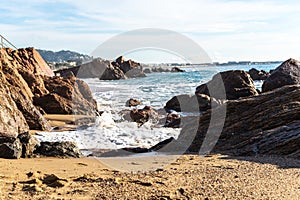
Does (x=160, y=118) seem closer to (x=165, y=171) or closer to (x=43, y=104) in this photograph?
(x=43, y=104)

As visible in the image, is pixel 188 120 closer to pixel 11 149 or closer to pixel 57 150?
pixel 57 150

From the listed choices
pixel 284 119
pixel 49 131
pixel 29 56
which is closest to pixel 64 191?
pixel 284 119

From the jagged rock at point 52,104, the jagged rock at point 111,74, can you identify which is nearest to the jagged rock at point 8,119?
the jagged rock at point 52,104

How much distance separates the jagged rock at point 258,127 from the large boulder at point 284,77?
7.35 meters

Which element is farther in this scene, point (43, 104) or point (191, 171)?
point (43, 104)

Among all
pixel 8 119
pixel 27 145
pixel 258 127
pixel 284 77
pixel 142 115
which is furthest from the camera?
pixel 284 77

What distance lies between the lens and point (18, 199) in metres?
4.16

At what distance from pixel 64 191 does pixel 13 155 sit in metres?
2.18

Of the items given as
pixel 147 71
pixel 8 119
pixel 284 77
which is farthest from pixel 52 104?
pixel 147 71

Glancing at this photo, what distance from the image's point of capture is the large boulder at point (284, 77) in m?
16.1

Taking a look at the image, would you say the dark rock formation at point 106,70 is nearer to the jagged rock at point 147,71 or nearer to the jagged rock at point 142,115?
the jagged rock at point 147,71

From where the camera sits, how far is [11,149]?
6.28m

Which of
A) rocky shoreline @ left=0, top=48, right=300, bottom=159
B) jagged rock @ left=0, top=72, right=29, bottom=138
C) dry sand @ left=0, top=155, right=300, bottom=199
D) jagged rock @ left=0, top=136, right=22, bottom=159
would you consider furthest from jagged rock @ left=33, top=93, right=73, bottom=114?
dry sand @ left=0, top=155, right=300, bottom=199

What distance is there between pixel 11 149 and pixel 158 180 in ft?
8.97
